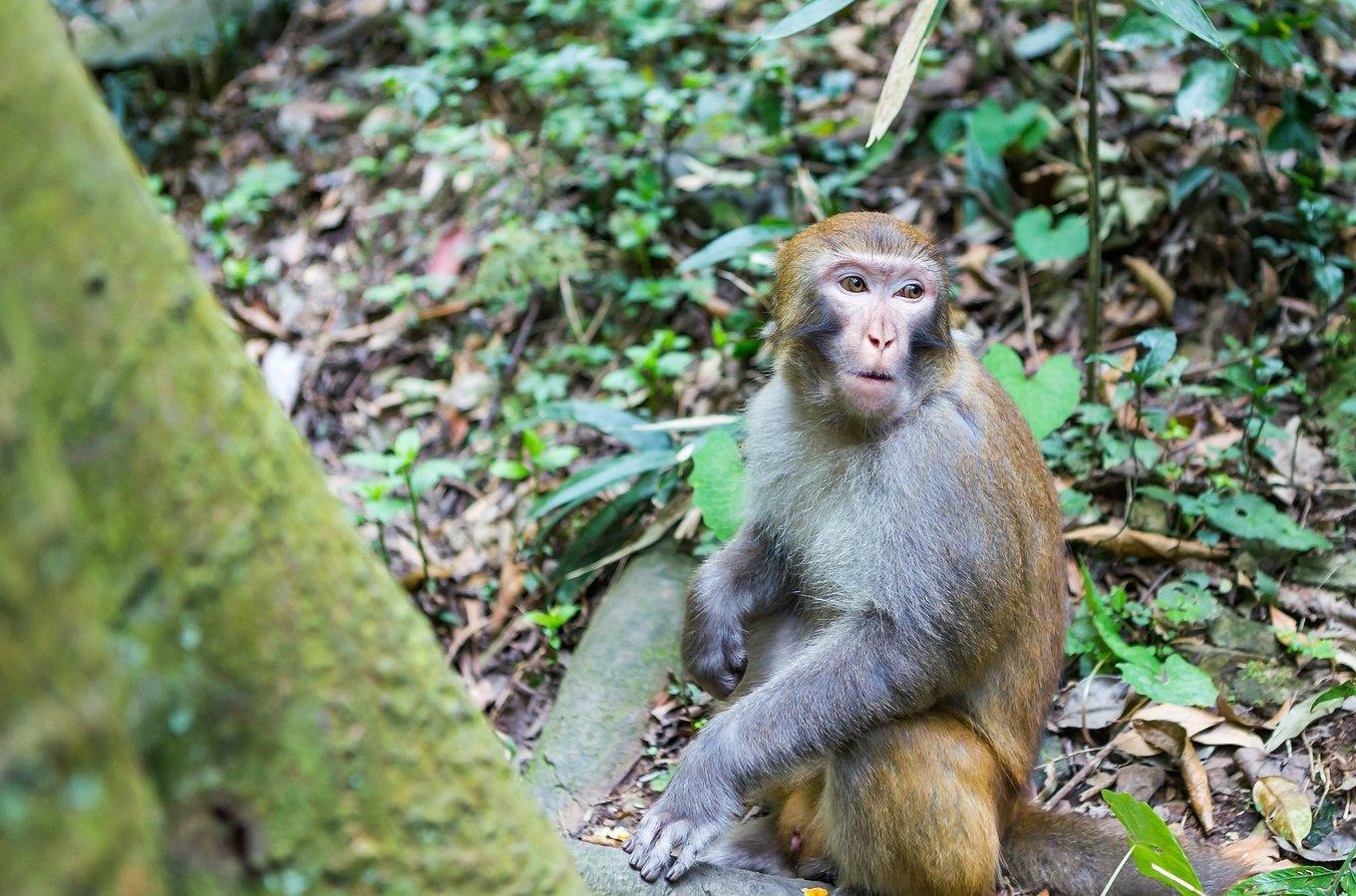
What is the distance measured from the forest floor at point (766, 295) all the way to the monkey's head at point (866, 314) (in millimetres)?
437

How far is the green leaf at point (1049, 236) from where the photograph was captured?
626 centimetres

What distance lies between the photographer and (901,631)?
377 cm

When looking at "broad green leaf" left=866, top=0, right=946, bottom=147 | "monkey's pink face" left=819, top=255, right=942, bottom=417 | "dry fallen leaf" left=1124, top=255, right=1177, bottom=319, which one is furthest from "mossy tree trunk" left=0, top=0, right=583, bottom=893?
"dry fallen leaf" left=1124, top=255, right=1177, bottom=319

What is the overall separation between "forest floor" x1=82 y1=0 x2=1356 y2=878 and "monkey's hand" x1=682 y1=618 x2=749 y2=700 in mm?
556

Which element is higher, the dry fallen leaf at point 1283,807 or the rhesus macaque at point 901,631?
the rhesus macaque at point 901,631

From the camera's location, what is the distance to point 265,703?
163 centimetres

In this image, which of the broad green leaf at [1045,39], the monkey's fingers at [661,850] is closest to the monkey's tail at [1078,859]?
the monkey's fingers at [661,850]

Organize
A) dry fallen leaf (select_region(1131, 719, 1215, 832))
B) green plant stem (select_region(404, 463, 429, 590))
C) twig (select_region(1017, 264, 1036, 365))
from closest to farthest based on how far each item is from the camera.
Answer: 1. dry fallen leaf (select_region(1131, 719, 1215, 832))
2. green plant stem (select_region(404, 463, 429, 590))
3. twig (select_region(1017, 264, 1036, 365))

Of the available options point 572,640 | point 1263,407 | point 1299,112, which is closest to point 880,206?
point 1299,112

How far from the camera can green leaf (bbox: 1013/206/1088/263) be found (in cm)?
626

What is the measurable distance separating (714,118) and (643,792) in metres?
4.62

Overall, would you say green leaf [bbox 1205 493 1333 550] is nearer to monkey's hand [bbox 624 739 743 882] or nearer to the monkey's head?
the monkey's head

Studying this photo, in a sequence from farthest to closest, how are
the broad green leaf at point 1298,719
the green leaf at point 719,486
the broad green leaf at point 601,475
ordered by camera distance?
the broad green leaf at point 601,475 < the green leaf at point 719,486 < the broad green leaf at point 1298,719

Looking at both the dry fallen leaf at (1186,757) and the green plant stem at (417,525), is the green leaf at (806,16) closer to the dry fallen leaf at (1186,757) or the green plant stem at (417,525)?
the green plant stem at (417,525)
